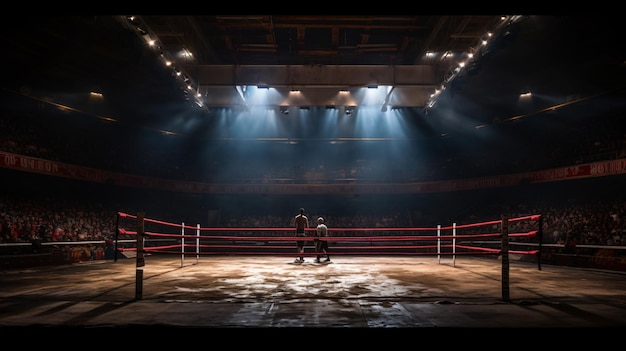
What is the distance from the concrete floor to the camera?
3492 mm

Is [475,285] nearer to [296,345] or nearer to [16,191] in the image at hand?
[296,345]

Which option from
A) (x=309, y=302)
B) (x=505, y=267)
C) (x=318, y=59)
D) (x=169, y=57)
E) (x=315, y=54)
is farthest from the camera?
(x=318, y=59)

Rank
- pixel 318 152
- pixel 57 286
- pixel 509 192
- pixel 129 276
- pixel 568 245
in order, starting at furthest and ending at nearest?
pixel 318 152 < pixel 509 192 < pixel 568 245 < pixel 129 276 < pixel 57 286

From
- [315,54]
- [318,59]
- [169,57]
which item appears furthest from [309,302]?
[318,59]

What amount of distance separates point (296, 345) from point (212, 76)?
537 inches

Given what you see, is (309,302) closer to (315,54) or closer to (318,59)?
(315,54)

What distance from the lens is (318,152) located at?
2330cm

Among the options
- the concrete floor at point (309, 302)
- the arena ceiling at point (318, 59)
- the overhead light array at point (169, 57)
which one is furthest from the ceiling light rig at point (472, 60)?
the overhead light array at point (169, 57)

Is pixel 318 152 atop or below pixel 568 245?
atop

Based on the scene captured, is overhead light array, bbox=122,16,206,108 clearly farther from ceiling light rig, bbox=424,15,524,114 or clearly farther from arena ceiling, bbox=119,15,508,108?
ceiling light rig, bbox=424,15,524,114

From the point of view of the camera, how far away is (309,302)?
4406 mm

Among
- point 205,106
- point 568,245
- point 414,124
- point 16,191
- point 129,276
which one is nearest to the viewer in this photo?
point 129,276

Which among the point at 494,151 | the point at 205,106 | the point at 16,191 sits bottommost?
the point at 16,191

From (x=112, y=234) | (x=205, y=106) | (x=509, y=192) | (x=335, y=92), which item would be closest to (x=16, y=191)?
(x=112, y=234)
